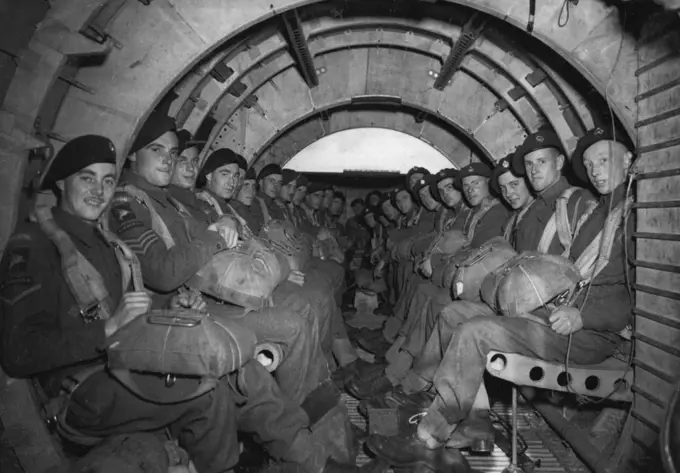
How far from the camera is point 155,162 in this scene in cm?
355

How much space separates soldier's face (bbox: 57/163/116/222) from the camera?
8.41 feet

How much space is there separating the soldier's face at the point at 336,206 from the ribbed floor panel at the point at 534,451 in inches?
363

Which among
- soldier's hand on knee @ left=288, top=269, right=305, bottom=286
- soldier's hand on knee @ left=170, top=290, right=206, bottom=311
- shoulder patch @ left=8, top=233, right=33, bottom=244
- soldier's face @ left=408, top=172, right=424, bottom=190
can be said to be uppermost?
soldier's face @ left=408, top=172, right=424, bottom=190

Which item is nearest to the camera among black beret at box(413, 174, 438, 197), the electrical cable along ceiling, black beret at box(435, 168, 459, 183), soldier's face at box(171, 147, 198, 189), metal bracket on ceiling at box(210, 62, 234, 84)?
soldier's face at box(171, 147, 198, 189)

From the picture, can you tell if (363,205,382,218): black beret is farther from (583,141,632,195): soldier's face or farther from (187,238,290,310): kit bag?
(187,238,290,310): kit bag

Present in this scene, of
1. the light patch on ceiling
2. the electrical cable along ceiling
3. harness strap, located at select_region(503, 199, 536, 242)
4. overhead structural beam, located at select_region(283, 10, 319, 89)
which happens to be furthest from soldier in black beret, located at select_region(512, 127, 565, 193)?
the light patch on ceiling

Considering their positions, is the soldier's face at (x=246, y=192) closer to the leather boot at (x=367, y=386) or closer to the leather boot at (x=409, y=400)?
the leather boot at (x=367, y=386)

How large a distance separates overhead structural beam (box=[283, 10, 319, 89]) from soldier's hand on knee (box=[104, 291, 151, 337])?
10.3ft

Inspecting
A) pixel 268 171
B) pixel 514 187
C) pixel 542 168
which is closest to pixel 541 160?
pixel 542 168

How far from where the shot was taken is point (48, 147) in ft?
8.09

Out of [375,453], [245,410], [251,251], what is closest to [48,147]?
[251,251]

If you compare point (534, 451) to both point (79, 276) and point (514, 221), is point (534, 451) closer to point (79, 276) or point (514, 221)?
point (514, 221)

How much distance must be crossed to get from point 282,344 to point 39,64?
7.47ft

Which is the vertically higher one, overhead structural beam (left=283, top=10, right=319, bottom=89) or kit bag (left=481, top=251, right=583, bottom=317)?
overhead structural beam (left=283, top=10, right=319, bottom=89)
